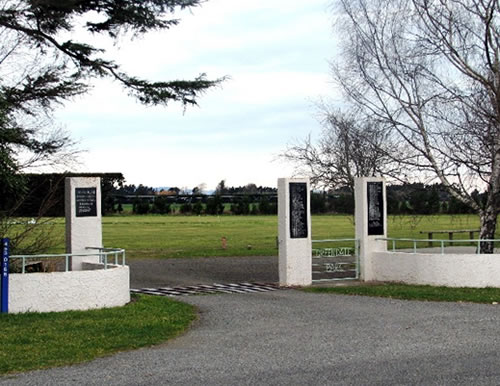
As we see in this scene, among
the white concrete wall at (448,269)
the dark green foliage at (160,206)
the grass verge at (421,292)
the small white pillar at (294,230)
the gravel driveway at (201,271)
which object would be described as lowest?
the grass verge at (421,292)

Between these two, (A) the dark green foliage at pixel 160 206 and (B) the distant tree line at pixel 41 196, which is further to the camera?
(A) the dark green foliage at pixel 160 206

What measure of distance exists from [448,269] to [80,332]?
10001 mm

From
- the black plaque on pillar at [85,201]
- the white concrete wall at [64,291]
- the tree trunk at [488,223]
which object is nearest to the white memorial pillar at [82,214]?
the black plaque on pillar at [85,201]

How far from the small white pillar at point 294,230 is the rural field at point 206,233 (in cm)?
572

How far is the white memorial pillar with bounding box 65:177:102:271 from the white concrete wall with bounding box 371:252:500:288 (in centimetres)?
759

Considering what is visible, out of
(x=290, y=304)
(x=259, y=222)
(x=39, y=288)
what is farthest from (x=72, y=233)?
(x=259, y=222)

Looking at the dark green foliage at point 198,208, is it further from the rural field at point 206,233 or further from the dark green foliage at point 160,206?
the dark green foliage at point 160,206

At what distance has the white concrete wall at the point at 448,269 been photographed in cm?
1806

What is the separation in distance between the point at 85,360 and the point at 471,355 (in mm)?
4878

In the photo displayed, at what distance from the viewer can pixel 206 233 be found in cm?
4722

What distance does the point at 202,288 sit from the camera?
19.0 m

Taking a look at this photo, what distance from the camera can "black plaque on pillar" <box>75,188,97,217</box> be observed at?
55.7 ft

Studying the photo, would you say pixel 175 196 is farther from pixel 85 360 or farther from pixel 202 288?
pixel 85 360

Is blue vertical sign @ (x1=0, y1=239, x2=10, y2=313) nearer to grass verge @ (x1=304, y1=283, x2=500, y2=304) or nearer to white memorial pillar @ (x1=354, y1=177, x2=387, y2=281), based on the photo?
grass verge @ (x1=304, y1=283, x2=500, y2=304)
